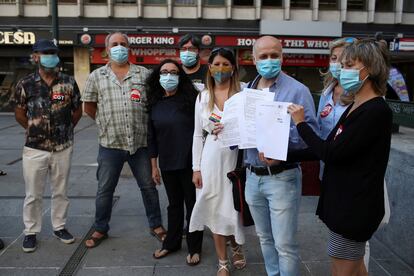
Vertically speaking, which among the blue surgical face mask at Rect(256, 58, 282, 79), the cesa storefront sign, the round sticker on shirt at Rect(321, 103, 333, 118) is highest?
the cesa storefront sign

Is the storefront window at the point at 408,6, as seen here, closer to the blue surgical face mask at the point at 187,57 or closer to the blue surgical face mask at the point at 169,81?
the blue surgical face mask at the point at 187,57

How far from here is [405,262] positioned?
3.95 metres

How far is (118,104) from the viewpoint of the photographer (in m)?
4.17

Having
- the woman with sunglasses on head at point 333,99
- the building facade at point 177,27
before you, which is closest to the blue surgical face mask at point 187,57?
the woman with sunglasses on head at point 333,99

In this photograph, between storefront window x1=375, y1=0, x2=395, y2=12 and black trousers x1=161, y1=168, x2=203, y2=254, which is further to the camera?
storefront window x1=375, y1=0, x2=395, y2=12

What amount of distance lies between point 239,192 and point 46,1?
20.0 m

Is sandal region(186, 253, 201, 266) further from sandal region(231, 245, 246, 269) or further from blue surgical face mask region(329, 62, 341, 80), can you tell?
blue surgical face mask region(329, 62, 341, 80)

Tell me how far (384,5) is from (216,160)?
22065mm

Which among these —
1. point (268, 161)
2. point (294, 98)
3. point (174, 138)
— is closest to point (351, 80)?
point (294, 98)

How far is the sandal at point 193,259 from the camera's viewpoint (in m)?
3.90

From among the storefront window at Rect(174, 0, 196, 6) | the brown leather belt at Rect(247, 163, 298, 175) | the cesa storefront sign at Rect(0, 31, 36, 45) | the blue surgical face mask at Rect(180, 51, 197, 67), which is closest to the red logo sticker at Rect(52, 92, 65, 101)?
→ the blue surgical face mask at Rect(180, 51, 197, 67)

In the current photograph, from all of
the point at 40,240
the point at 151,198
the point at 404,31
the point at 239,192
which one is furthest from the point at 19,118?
the point at 404,31

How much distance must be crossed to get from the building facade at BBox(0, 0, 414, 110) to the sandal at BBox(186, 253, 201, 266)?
54.2 ft

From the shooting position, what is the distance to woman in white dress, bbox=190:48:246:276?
3.41 m
